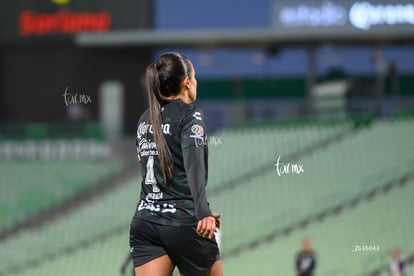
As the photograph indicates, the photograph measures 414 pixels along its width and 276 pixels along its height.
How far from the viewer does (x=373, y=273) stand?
48.0 feet

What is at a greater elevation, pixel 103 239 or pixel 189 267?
pixel 189 267

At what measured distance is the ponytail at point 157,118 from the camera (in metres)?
5.29

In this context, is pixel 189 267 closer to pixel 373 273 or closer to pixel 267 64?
pixel 373 273

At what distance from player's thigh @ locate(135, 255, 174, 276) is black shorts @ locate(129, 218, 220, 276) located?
0.05ft

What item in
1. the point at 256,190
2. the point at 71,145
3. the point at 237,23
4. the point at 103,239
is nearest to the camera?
the point at 256,190

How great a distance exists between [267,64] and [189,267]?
20.9m

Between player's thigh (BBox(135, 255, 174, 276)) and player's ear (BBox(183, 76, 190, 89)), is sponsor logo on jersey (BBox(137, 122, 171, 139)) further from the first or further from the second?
player's thigh (BBox(135, 255, 174, 276))

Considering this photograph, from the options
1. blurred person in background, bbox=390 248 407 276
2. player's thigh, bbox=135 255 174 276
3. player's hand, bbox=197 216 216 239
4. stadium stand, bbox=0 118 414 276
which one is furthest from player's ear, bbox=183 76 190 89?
blurred person in background, bbox=390 248 407 276

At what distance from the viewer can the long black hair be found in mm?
5301

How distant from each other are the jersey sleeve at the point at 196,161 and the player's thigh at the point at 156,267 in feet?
0.97

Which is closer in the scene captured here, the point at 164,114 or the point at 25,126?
the point at 164,114

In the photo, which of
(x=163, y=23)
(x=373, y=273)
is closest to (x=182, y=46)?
(x=163, y=23)

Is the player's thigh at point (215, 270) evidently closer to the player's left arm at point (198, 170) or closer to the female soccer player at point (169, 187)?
the female soccer player at point (169, 187)

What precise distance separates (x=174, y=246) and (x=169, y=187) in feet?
0.86
